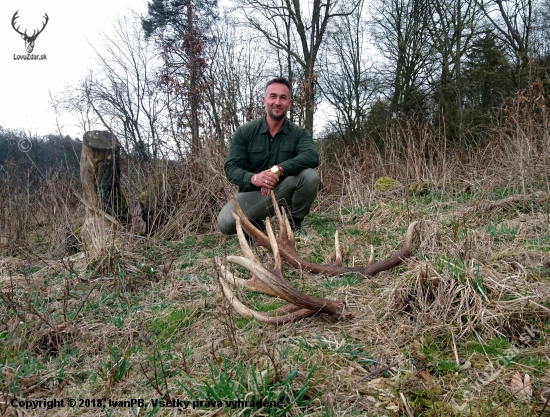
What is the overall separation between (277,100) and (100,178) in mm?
2157

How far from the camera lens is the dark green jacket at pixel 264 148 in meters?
4.46

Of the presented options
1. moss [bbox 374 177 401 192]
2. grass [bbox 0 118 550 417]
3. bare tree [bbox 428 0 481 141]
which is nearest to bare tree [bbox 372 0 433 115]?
bare tree [bbox 428 0 481 141]

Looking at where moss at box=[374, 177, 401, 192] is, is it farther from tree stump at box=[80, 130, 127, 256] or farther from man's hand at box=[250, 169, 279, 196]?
tree stump at box=[80, 130, 127, 256]

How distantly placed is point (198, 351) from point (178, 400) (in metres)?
0.41

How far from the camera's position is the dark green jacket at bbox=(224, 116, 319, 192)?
175 inches

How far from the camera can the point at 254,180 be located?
13.3 feet

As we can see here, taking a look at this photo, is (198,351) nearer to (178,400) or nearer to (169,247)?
(178,400)

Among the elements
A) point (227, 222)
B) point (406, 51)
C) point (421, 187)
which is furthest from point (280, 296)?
point (406, 51)

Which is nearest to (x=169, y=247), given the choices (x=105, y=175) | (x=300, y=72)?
(x=105, y=175)

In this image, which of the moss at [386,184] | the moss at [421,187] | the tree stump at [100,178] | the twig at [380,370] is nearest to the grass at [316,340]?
the twig at [380,370]

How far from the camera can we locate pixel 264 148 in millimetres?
4543

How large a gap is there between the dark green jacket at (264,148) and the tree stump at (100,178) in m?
1.30

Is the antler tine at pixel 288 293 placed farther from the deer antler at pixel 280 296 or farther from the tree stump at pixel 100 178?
the tree stump at pixel 100 178

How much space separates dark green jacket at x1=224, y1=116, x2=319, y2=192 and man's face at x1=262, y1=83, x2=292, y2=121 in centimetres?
18
